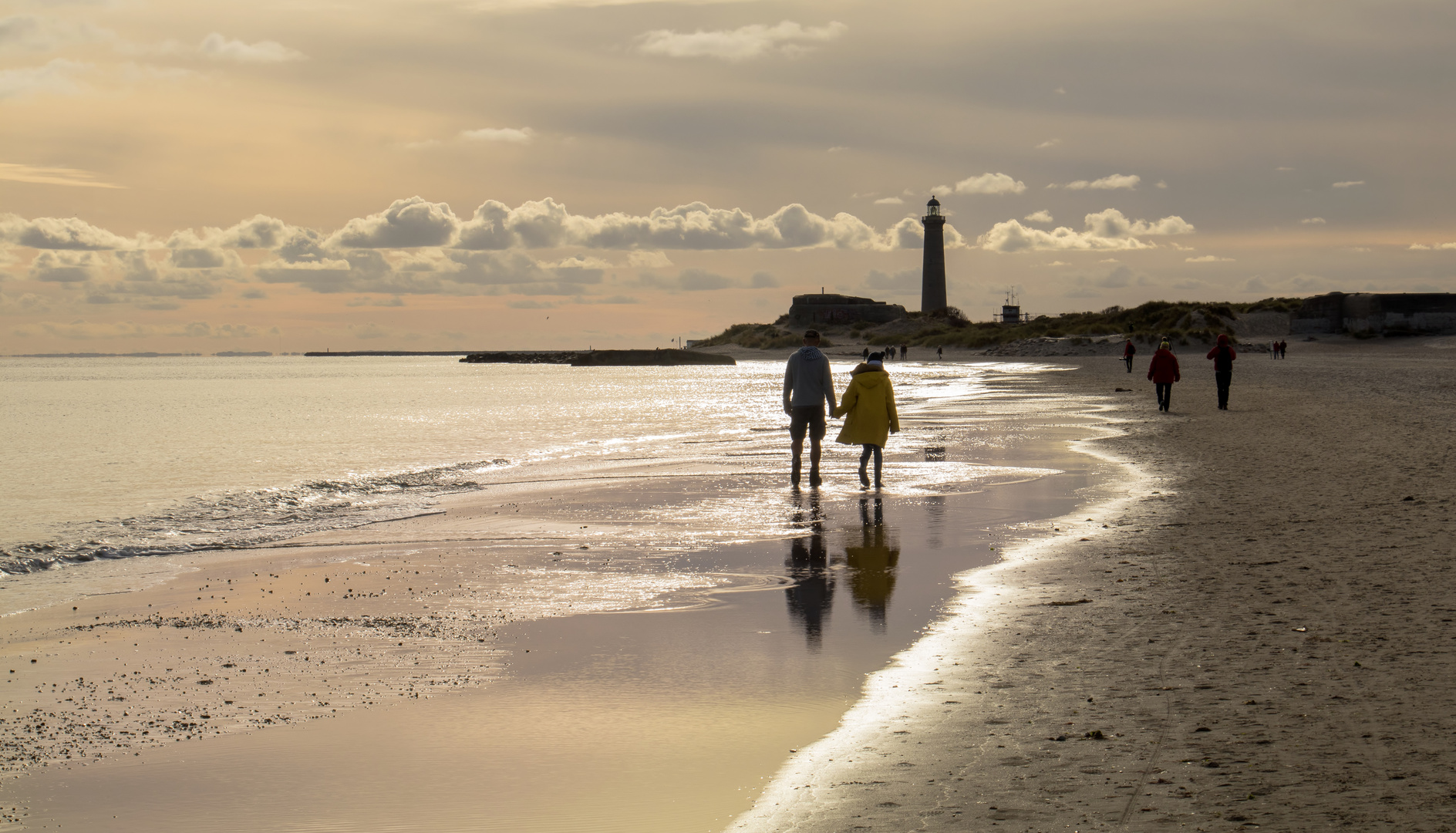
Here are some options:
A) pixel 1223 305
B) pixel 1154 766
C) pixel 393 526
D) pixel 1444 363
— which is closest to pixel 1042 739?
pixel 1154 766

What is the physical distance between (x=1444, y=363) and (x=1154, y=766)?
53381 millimetres

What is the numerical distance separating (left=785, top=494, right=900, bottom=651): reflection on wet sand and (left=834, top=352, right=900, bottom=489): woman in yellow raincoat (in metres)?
1.93

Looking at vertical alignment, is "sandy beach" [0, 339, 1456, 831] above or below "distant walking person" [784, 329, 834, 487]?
below

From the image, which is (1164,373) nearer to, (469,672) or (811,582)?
(811,582)

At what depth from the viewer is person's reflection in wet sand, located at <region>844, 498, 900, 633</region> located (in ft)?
24.9

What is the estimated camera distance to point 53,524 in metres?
13.6

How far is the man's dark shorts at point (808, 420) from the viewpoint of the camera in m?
14.2

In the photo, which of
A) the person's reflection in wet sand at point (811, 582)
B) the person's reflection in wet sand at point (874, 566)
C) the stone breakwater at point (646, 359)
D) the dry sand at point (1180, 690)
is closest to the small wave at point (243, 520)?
the person's reflection in wet sand at point (811, 582)

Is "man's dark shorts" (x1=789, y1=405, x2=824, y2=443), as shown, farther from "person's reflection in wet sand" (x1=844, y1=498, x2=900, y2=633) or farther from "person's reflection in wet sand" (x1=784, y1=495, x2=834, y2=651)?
"person's reflection in wet sand" (x1=784, y1=495, x2=834, y2=651)

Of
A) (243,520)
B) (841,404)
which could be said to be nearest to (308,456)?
(243,520)

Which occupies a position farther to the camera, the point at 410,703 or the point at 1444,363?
the point at 1444,363

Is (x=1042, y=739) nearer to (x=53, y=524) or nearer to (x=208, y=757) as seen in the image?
(x=208, y=757)

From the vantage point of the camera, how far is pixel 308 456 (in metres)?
23.2

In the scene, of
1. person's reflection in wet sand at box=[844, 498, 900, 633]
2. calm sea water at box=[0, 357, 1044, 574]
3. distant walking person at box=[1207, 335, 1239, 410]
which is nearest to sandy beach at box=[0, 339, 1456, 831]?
person's reflection in wet sand at box=[844, 498, 900, 633]
